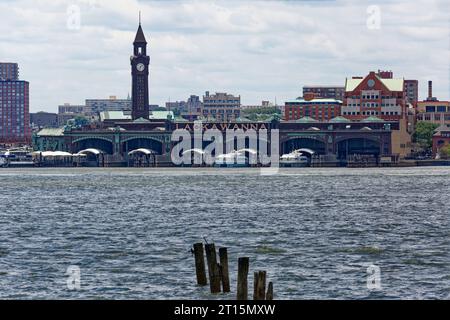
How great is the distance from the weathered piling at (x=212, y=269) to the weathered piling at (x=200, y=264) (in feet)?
2.57

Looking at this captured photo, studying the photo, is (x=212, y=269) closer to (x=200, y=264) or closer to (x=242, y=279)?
(x=200, y=264)

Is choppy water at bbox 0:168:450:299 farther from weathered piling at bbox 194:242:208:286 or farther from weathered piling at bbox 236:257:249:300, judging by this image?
weathered piling at bbox 236:257:249:300

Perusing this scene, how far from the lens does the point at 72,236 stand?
232 ft

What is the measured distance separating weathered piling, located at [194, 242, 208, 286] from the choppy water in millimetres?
588

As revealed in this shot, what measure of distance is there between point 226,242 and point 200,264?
21473 millimetres

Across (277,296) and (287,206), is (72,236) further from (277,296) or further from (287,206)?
(287,206)

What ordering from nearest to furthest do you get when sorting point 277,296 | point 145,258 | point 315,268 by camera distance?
point 277,296
point 315,268
point 145,258

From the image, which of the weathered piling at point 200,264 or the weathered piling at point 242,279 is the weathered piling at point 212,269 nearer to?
the weathered piling at point 200,264

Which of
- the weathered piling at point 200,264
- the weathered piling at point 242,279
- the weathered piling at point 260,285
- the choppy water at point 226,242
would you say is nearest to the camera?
the weathered piling at point 260,285

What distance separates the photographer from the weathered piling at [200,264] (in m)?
42.8

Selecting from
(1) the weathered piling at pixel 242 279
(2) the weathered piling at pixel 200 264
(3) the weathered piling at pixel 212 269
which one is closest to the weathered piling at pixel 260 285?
(1) the weathered piling at pixel 242 279

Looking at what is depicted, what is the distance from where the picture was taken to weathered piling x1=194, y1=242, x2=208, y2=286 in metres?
42.8

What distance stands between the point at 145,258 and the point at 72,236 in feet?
48.0
